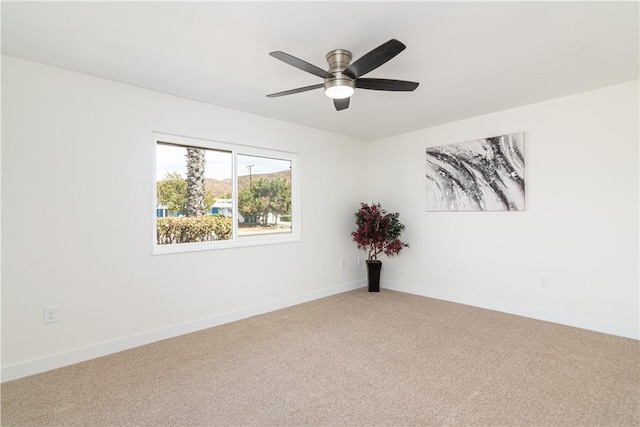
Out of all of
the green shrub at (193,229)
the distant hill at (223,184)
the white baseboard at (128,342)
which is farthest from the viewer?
the distant hill at (223,184)

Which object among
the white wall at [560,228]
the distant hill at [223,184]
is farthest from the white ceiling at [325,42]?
the distant hill at [223,184]

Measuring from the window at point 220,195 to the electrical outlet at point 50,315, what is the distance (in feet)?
2.81

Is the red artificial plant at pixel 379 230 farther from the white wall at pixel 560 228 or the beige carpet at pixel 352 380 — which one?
the beige carpet at pixel 352 380

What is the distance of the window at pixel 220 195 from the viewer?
10.6ft

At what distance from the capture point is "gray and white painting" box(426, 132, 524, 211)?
3689mm

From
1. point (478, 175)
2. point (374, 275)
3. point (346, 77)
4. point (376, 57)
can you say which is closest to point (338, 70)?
point (346, 77)

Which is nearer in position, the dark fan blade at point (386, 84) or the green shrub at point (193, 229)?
the dark fan blade at point (386, 84)

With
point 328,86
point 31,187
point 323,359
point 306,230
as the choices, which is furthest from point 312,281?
point 31,187

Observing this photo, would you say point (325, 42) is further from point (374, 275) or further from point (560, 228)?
point (374, 275)

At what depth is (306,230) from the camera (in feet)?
14.4

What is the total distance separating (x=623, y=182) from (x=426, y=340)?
239 cm

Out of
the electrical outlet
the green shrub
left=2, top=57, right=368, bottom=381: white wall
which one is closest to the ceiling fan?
left=2, top=57, right=368, bottom=381: white wall

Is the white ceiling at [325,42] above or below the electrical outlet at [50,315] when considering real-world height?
above

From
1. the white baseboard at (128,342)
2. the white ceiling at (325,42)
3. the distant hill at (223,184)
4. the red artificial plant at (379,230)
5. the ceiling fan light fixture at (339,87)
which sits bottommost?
the white baseboard at (128,342)
